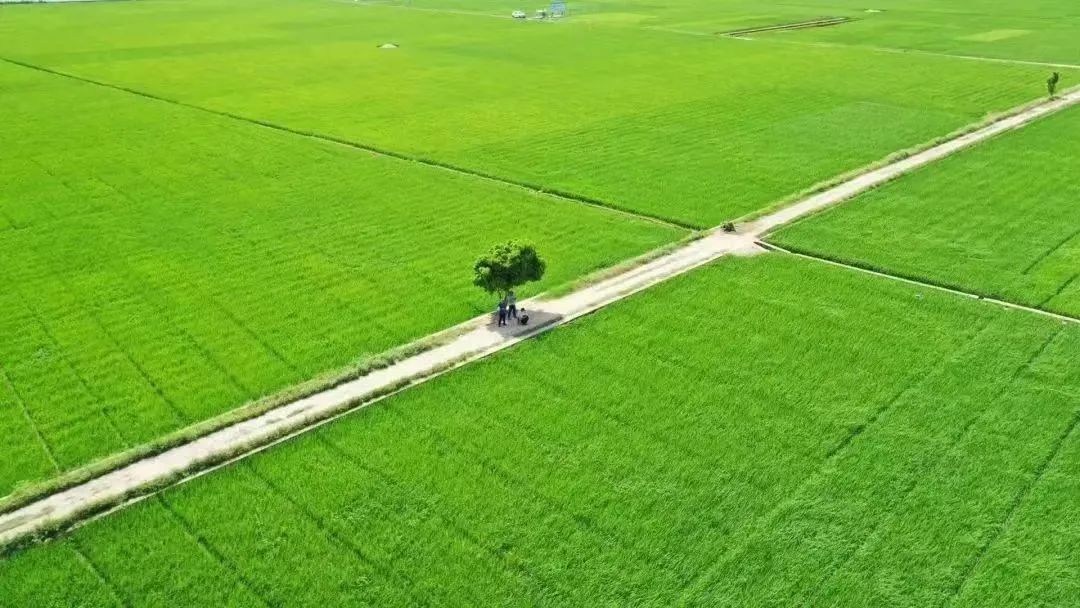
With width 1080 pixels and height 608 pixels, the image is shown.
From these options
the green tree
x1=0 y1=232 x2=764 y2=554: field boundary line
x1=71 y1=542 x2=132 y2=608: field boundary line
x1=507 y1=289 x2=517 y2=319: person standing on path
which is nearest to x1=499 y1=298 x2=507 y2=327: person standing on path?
x1=507 y1=289 x2=517 y2=319: person standing on path

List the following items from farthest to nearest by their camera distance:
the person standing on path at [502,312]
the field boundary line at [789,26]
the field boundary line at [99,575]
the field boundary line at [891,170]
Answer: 1. the field boundary line at [789,26]
2. the field boundary line at [891,170]
3. the person standing on path at [502,312]
4. the field boundary line at [99,575]

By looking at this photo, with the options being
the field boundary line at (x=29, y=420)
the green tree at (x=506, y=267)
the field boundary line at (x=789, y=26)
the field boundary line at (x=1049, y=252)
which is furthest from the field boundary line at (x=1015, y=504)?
the field boundary line at (x=789, y=26)

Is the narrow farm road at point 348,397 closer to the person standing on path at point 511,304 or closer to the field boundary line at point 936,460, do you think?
the person standing on path at point 511,304

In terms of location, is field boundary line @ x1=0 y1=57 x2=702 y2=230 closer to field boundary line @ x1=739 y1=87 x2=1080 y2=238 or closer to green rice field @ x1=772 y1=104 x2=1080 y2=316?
field boundary line @ x1=739 y1=87 x2=1080 y2=238

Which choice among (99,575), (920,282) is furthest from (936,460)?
→ (99,575)

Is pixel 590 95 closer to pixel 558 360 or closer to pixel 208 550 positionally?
pixel 558 360

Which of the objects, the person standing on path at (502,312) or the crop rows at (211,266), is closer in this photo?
the crop rows at (211,266)
